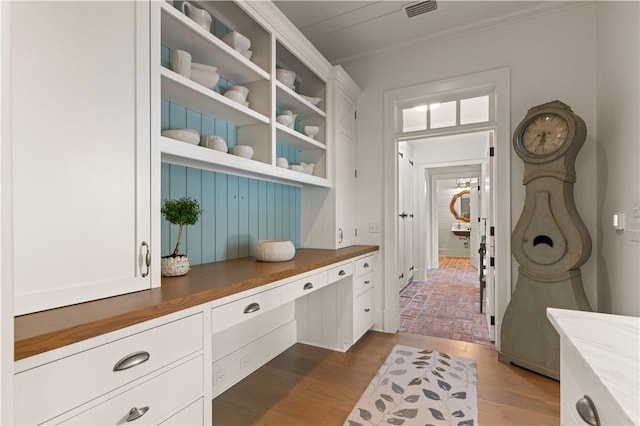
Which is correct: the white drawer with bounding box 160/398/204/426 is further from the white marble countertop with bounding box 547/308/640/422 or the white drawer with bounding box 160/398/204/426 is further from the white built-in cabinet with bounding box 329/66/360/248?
the white built-in cabinet with bounding box 329/66/360/248

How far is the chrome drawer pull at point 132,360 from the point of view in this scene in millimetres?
935

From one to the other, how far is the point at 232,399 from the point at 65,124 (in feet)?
5.94

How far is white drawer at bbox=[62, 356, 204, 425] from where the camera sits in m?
0.89

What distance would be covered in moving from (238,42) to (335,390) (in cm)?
235

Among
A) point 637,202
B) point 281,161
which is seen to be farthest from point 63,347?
point 637,202

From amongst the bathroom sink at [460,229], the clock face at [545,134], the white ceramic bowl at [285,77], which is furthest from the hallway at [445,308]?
the white ceramic bowl at [285,77]

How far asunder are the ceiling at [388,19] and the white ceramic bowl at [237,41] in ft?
2.57

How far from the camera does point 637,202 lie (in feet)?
5.54

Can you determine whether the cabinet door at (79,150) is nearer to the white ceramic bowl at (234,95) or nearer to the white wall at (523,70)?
the white ceramic bowl at (234,95)

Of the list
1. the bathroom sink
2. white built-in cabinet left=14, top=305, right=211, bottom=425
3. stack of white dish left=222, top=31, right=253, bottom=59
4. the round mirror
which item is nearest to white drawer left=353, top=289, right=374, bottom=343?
white built-in cabinet left=14, top=305, right=211, bottom=425

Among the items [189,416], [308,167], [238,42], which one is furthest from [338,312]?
[238,42]

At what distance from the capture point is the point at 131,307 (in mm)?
1009

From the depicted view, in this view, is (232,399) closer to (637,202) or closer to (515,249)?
(515,249)

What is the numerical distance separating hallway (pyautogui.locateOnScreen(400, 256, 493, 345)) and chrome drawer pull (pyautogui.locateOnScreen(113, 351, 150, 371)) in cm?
276
